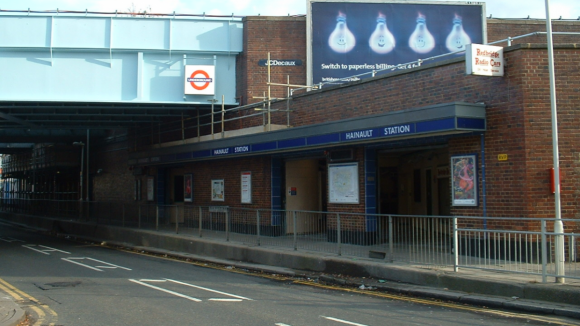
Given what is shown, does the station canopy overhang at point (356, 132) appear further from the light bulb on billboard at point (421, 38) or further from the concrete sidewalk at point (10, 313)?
the concrete sidewalk at point (10, 313)

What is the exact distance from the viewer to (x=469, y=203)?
13031 mm

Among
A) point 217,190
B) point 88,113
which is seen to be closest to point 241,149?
point 217,190

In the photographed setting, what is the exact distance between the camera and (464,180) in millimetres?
13203

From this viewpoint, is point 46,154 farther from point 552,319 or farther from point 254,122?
point 552,319

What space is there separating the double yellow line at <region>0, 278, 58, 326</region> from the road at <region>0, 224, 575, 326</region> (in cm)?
2

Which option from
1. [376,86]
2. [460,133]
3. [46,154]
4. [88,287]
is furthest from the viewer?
[46,154]

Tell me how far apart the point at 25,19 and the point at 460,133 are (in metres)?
15.9

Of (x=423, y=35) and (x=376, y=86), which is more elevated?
(x=423, y=35)

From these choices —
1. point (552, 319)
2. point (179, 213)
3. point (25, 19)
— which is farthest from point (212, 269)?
point (25, 19)

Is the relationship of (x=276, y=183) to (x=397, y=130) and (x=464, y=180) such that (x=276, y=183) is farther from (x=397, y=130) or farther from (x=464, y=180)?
(x=464, y=180)

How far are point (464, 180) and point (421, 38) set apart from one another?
10.5 meters

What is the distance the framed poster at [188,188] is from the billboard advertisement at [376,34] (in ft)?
22.7

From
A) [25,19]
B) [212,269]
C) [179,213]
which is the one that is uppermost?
[25,19]

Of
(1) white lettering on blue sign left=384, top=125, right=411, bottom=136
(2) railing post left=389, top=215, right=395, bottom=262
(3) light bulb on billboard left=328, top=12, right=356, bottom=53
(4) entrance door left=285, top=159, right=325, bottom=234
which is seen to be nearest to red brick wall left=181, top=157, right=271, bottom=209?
(4) entrance door left=285, top=159, right=325, bottom=234
